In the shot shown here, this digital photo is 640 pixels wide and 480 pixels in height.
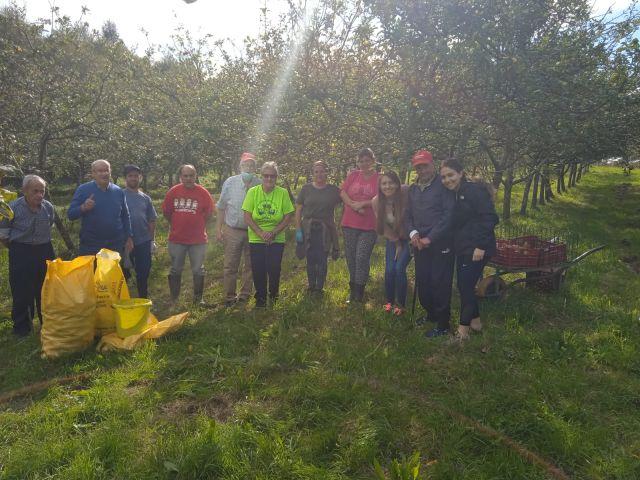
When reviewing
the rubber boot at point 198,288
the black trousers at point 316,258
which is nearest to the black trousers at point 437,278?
the black trousers at point 316,258

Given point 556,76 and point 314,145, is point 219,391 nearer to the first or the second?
point 556,76

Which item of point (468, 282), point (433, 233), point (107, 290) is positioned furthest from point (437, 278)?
point (107, 290)

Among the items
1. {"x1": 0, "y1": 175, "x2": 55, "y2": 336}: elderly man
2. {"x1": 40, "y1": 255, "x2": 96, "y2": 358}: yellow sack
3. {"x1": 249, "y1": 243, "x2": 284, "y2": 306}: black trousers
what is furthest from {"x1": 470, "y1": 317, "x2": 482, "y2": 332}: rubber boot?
{"x1": 0, "y1": 175, "x2": 55, "y2": 336}: elderly man

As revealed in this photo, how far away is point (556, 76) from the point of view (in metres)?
5.09

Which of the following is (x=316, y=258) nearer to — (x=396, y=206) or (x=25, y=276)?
(x=396, y=206)

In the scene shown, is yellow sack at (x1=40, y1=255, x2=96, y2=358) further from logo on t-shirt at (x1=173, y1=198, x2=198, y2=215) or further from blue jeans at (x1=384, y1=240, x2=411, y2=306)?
blue jeans at (x1=384, y1=240, x2=411, y2=306)

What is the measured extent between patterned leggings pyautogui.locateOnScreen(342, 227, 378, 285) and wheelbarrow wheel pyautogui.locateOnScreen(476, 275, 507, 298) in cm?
154

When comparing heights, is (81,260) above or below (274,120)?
below

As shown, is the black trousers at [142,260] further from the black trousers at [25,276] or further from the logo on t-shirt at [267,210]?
the logo on t-shirt at [267,210]

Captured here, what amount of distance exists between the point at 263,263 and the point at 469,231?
2487mm

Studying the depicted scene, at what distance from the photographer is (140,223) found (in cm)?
570

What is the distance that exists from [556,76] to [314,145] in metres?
4.86

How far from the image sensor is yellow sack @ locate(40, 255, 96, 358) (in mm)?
4160

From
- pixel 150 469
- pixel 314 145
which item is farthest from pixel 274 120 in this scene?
pixel 150 469
